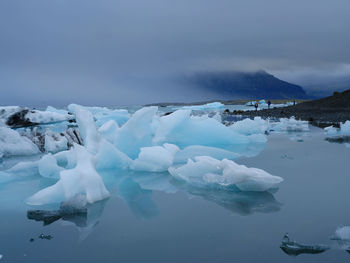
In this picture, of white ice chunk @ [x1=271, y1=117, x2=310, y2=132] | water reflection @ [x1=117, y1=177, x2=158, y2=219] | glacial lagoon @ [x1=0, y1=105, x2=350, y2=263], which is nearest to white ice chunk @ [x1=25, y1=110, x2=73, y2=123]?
glacial lagoon @ [x1=0, y1=105, x2=350, y2=263]

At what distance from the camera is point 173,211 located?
2.81m

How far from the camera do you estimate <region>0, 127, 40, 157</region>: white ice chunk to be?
6507mm

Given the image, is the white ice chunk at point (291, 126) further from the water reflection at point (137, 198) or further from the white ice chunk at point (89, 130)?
the water reflection at point (137, 198)

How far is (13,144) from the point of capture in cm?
658

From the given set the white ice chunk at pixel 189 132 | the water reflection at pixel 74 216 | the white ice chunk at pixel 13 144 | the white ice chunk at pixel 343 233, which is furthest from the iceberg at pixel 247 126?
the white ice chunk at pixel 343 233

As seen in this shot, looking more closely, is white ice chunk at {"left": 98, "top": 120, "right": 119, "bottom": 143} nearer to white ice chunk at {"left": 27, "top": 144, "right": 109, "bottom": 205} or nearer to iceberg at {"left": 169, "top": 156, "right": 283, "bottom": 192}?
iceberg at {"left": 169, "top": 156, "right": 283, "bottom": 192}

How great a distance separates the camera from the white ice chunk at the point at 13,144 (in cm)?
651

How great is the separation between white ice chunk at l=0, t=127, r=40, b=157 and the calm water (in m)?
2.98

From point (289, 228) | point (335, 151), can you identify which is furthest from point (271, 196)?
point (335, 151)

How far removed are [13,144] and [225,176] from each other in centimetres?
507

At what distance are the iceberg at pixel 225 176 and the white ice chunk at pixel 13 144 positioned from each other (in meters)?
4.01

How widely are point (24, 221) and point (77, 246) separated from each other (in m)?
0.75

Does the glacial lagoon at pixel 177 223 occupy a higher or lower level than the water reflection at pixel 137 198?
higher

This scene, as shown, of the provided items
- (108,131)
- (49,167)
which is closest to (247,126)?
(108,131)
